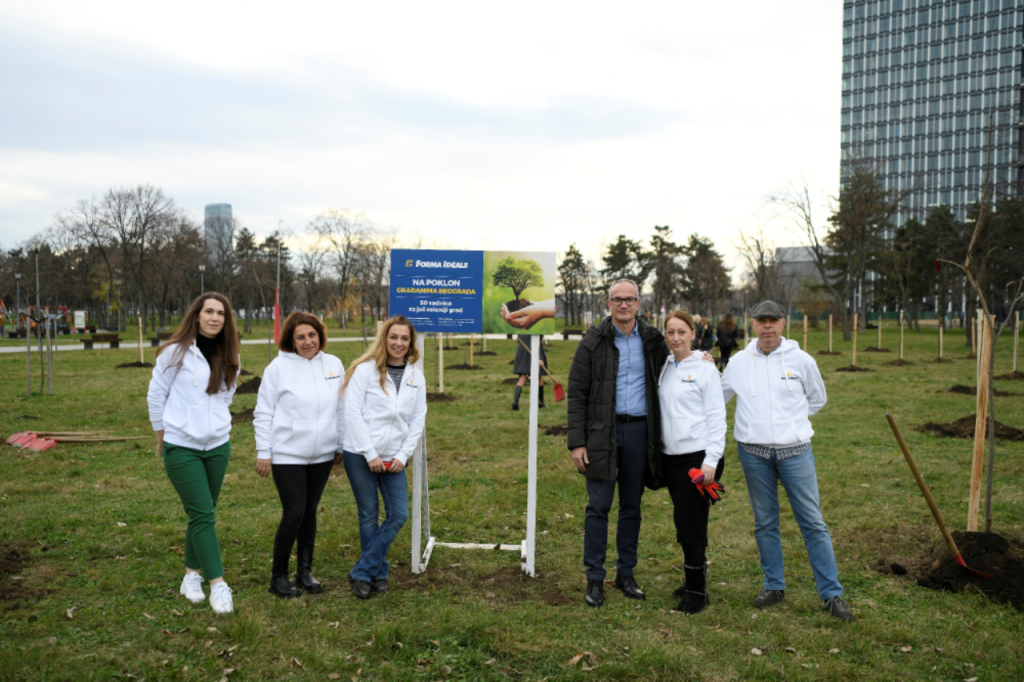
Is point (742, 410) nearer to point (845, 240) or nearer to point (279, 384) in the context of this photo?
point (279, 384)

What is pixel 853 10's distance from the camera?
102188 millimetres

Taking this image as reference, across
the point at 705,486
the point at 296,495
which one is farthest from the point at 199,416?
the point at 705,486

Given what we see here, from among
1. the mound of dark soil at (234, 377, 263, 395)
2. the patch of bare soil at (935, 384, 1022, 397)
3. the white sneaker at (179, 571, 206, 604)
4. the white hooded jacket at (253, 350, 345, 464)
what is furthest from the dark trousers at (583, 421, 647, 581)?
the patch of bare soil at (935, 384, 1022, 397)

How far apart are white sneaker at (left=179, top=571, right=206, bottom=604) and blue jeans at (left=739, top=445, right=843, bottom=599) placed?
3726mm

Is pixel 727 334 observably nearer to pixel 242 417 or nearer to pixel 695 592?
pixel 242 417

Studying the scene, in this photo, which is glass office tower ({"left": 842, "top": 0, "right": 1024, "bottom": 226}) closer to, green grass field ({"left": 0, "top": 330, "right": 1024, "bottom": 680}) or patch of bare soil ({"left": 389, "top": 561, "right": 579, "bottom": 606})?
green grass field ({"left": 0, "top": 330, "right": 1024, "bottom": 680})

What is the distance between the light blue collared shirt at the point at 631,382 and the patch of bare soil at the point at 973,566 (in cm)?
252

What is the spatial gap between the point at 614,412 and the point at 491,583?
165 cm

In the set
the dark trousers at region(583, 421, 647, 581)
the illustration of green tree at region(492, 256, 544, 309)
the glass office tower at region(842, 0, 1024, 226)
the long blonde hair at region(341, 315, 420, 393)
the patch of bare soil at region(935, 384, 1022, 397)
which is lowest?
the patch of bare soil at region(935, 384, 1022, 397)

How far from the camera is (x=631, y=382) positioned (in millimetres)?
4469

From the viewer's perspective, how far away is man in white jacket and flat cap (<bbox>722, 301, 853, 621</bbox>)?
170 inches

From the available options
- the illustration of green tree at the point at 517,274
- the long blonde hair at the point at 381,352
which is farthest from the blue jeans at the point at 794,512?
the long blonde hair at the point at 381,352

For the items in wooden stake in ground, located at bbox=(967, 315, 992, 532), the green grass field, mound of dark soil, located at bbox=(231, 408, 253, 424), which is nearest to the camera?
the green grass field

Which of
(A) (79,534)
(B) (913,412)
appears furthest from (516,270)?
(B) (913,412)
